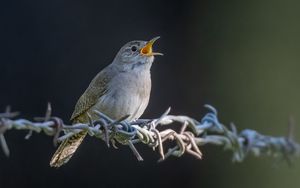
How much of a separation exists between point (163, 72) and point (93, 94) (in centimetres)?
305

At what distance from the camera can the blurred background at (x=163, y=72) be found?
7.85 meters

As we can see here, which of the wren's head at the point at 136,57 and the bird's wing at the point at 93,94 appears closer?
the bird's wing at the point at 93,94

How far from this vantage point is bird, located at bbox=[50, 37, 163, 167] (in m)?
5.21

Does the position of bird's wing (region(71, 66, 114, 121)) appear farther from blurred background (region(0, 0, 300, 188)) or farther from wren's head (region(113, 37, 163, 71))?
blurred background (region(0, 0, 300, 188))

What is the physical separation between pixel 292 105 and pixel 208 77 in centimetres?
106

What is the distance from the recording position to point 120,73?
18.1ft

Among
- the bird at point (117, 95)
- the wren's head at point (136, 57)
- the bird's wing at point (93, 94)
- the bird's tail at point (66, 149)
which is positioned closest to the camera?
the bird's tail at point (66, 149)

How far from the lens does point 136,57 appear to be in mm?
5711

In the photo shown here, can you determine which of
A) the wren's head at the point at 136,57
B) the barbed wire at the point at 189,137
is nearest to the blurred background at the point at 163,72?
the wren's head at the point at 136,57

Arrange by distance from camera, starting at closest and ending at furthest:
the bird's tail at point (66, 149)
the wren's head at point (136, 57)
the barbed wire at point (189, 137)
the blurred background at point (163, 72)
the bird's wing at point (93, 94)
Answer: the barbed wire at point (189, 137) → the bird's tail at point (66, 149) → the bird's wing at point (93, 94) → the wren's head at point (136, 57) → the blurred background at point (163, 72)

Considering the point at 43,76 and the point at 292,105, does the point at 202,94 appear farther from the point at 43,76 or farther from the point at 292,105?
the point at 43,76

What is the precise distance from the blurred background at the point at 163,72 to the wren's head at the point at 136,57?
6.58ft

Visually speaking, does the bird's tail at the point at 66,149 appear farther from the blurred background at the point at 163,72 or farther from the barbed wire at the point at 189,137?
the blurred background at the point at 163,72

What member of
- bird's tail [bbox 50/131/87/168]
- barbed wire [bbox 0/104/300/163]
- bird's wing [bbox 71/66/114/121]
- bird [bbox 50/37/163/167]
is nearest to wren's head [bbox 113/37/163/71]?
bird [bbox 50/37/163/167]
